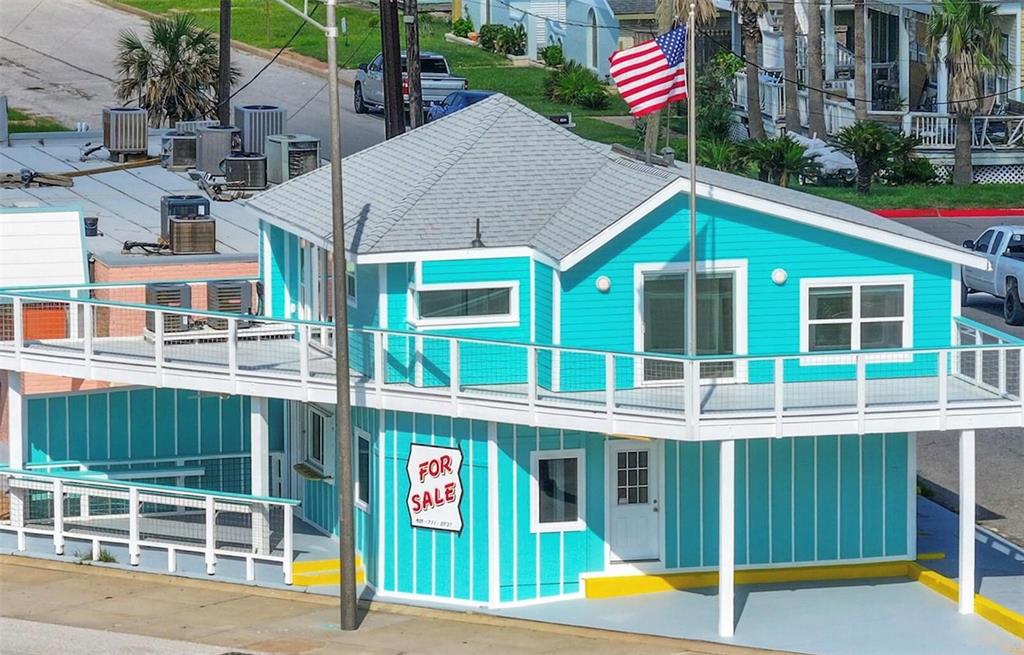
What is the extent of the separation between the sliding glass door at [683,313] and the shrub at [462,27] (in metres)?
52.3

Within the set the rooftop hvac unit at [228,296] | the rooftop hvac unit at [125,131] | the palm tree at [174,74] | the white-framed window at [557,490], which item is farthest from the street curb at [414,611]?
the palm tree at [174,74]

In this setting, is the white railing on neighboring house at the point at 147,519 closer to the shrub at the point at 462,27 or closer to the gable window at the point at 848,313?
the gable window at the point at 848,313

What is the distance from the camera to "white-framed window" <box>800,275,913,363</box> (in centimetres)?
2923

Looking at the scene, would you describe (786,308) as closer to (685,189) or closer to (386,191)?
(685,189)

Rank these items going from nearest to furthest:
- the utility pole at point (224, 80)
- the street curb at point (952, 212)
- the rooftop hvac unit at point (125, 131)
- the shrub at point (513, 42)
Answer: the rooftop hvac unit at point (125, 131), the utility pole at point (224, 80), the street curb at point (952, 212), the shrub at point (513, 42)

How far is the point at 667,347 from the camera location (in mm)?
29000

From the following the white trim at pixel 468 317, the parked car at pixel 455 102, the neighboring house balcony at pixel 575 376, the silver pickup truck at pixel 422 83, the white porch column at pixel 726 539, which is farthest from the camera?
the silver pickup truck at pixel 422 83

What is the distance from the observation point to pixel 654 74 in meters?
28.5

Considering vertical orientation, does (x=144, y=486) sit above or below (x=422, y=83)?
below

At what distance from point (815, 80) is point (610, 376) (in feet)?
114

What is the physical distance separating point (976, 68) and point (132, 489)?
32.5m

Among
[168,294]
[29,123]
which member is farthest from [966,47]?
[168,294]

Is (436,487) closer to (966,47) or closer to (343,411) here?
(343,411)

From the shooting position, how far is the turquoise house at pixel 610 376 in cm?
2811
